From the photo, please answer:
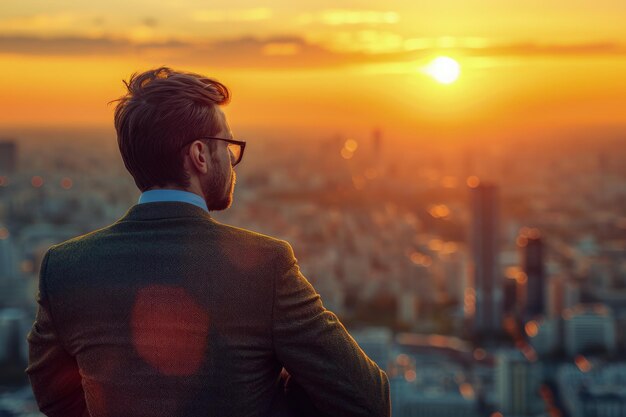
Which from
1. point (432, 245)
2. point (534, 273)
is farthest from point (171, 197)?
point (432, 245)

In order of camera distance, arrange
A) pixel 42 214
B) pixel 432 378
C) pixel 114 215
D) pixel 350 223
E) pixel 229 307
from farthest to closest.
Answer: pixel 350 223, pixel 42 214, pixel 114 215, pixel 432 378, pixel 229 307

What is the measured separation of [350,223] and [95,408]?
413 inches

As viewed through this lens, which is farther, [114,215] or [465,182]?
[465,182]

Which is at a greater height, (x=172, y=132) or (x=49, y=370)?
(x=172, y=132)

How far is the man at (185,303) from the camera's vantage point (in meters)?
0.61

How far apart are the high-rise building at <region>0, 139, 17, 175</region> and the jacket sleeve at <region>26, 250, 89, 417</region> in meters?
7.16

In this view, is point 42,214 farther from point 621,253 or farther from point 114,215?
point 621,253

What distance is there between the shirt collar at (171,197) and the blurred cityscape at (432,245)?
5249 mm

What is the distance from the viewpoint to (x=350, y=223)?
11125 mm

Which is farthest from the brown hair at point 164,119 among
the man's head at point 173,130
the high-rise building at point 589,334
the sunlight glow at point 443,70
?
the high-rise building at point 589,334

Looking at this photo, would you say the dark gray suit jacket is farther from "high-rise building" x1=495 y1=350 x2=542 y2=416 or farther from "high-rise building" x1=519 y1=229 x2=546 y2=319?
"high-rise building" x1=519 y1=229 x2=546 y2=319

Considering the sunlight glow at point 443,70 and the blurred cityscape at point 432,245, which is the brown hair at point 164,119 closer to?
the blurred cityscape at point 432,245

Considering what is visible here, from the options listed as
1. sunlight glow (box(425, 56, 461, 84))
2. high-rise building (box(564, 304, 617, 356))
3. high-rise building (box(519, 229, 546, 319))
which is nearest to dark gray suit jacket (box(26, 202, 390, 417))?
sunlight glow (box(425, 56, 461, 84))

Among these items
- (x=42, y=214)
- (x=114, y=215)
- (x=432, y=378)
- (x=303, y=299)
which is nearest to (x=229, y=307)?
(x=303, y=299)
